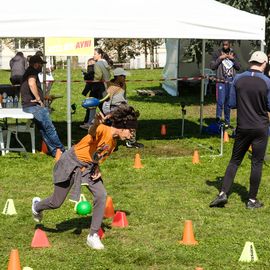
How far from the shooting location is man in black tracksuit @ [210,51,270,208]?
752cm

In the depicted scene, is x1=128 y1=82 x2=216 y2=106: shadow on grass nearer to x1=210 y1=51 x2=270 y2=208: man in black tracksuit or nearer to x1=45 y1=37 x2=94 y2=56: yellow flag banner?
x1=45 y1=37 x2=94 y2=56: yellow flag banner

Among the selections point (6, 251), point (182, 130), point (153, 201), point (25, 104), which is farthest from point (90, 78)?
point (6, 251)

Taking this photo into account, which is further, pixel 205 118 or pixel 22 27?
pixel 205 118

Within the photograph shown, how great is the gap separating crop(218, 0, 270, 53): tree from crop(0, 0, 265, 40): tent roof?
6905mm

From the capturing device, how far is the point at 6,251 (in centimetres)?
607

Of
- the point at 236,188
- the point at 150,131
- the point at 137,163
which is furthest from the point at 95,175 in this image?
the point at 150,131

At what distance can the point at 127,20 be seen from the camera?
10570 millimetres

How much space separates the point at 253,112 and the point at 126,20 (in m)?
3.77

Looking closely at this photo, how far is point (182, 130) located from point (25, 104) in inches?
157

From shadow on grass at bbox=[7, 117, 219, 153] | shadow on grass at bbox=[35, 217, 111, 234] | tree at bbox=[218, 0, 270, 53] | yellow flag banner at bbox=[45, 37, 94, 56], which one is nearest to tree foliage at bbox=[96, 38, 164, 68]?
tree at bbox=[218, 0, 270, 53]

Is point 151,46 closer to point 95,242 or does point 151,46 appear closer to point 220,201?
point 220,201

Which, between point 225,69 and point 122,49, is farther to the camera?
point 122,49

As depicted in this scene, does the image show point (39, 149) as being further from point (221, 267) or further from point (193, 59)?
point (193, 59)

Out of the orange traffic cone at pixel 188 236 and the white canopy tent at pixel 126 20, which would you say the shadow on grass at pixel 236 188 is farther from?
the white canopy tent at pixel 126 20
